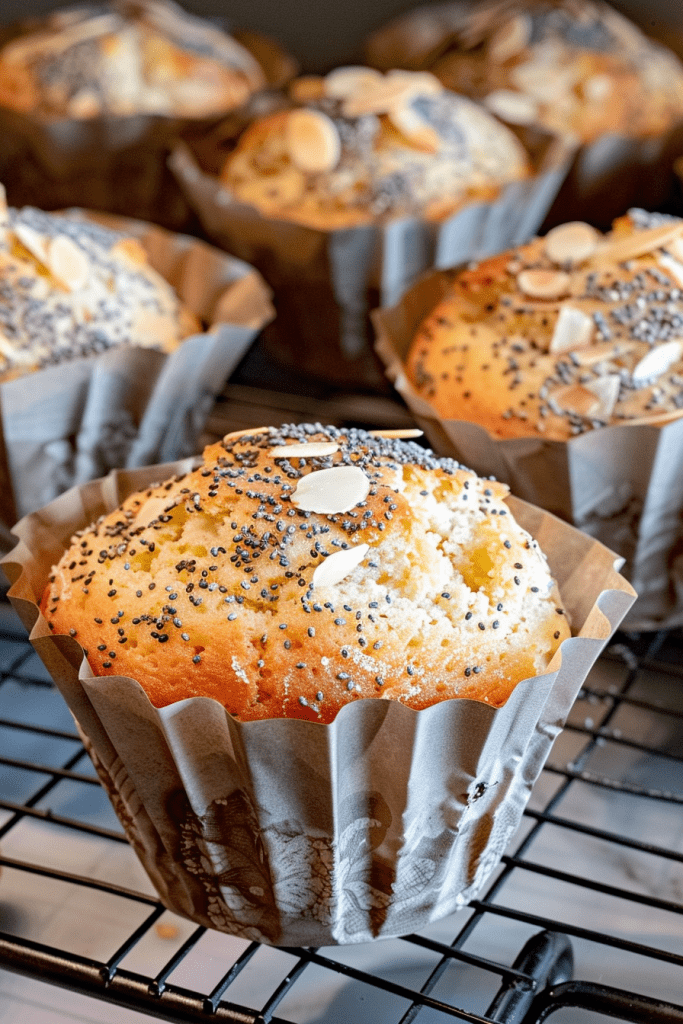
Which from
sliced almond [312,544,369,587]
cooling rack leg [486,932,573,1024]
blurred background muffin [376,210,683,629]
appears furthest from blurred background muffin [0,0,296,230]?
cooling rack leg [486,932,573,1024]

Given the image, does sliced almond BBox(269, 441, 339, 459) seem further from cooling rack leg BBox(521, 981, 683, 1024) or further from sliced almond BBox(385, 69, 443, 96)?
sliced almond BBox(385, 69, 443, 96)

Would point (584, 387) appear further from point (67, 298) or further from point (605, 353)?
point (67, 298)

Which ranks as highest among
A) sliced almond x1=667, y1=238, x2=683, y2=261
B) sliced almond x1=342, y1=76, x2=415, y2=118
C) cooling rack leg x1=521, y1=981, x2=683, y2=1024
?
sliced almond x1=342, y1=76, x2=415, y2=118

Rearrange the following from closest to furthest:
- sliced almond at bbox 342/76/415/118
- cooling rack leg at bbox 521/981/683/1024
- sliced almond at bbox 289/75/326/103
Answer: cooling rack leg at bbox 521/981/683/1024 → sliced almond at bbox 342/76/415/118 → sliced almond at bbox 289/75/326/103

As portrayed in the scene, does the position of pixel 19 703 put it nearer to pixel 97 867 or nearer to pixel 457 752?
pixel 97 867

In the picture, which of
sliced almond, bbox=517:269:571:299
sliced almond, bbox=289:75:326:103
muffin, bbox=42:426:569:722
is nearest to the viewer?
muffin, bbox=42:426:569:722
